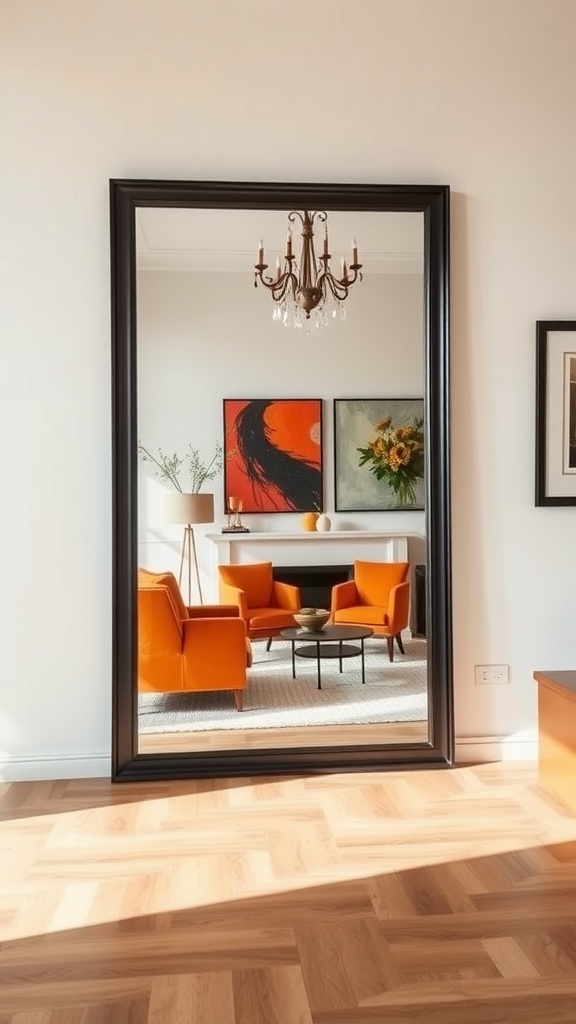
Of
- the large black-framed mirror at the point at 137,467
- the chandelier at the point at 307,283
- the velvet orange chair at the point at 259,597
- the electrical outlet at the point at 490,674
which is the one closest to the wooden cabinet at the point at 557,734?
the electrical outlet at the point at 490,674

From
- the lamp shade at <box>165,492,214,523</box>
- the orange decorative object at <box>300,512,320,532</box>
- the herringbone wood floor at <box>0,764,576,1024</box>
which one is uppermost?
the lamp shade at <box>165,492,214,523</box>

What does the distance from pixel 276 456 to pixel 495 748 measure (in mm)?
2845

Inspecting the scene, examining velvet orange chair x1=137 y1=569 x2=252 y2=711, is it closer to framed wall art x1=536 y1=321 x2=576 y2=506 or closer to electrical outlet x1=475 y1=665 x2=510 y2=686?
electrical outlet x1=475 y1=665 x2=510 y2=686

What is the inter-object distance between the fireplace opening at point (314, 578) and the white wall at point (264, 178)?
6.53ft

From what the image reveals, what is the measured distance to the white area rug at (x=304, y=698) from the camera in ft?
14.6

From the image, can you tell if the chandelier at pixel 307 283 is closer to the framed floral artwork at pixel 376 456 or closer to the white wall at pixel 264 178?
the framed floral artwork at pixel 376 456

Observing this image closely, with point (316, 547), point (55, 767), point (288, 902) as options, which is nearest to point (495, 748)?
point (288, 902)

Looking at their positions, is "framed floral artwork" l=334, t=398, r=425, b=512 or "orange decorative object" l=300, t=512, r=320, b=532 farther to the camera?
"orange decorative object" l=300, t=512, r=320, b=532

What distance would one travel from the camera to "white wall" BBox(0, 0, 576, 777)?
3926 millimetres

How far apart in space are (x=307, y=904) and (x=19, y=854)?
1056mm

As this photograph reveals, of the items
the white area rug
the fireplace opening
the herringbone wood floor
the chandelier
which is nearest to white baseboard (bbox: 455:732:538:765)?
the herringbone wood floor

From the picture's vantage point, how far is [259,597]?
580 cm

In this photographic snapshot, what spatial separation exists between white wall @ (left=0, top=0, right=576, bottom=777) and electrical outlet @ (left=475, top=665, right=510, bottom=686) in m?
0.04

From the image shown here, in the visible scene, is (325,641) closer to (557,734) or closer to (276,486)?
(276,486)
